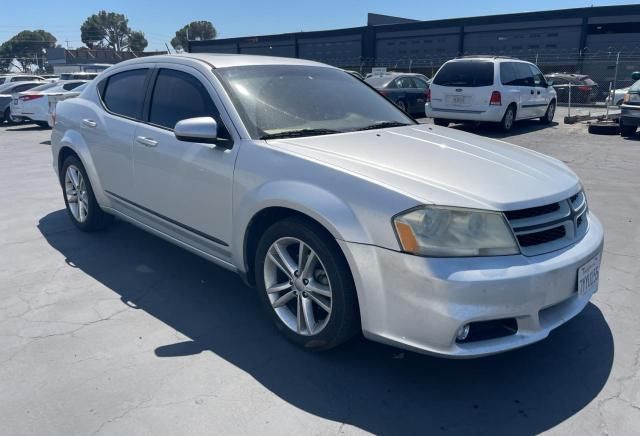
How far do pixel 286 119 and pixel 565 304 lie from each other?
2.01 meters

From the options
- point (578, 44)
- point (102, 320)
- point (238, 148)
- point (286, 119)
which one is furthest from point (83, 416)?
point (578, 44)

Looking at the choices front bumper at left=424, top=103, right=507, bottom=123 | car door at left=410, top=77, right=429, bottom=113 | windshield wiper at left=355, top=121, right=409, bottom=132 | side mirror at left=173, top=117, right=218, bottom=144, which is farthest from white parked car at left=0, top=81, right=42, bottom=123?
windshield wiper at left=355, top=121, right=409, bottom=132

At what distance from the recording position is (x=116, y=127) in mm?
4387

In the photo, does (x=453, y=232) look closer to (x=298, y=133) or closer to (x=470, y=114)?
(x=298, y=133)

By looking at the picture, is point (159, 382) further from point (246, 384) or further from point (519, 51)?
point (519, 51)

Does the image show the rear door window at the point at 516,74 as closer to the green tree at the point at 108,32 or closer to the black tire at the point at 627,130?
the black tire at the point at 627,130

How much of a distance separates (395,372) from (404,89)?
14201 mm

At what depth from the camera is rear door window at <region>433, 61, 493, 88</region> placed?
12.2 m

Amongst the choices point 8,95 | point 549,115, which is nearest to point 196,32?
point 8,95

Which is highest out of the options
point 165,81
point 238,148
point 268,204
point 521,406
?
point 165,81

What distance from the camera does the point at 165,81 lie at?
407cm

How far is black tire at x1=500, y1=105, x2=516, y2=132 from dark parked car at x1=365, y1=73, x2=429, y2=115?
347 cm

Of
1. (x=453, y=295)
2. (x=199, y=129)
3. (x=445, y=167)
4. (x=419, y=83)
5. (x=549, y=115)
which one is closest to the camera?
(x=453, y=295)

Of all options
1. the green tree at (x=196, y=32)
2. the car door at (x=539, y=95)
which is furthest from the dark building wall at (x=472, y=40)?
the green tree at (x=196, y=32)
